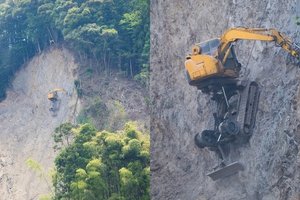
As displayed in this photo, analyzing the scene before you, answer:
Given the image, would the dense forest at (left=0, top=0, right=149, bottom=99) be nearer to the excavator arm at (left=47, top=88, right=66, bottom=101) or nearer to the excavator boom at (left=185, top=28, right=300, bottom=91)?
the excavator arm at (left=47, top=88, right=66, bottom=101)

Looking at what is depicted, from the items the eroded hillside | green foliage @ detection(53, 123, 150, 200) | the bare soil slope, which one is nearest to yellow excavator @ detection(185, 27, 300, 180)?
green foliage @ detection(53, 123, 150, 200)

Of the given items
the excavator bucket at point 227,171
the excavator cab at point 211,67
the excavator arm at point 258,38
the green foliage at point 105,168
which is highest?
the excavator arm at point 258,38

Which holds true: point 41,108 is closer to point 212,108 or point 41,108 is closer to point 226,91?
point 212,108

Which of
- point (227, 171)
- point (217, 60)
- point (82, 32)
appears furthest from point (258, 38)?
point (82, 32)

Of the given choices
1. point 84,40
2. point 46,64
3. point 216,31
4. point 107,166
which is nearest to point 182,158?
point 107,166

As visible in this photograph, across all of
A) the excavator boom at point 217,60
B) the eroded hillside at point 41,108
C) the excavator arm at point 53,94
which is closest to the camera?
the excavator boom at point 217,60

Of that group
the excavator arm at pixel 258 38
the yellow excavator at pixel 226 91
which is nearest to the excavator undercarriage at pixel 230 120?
the yellow excavator at pixel 226 91

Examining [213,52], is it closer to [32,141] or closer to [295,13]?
[295,13]

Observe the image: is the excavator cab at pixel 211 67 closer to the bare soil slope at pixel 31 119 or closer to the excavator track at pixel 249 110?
the excavator track at pixel 249 110
